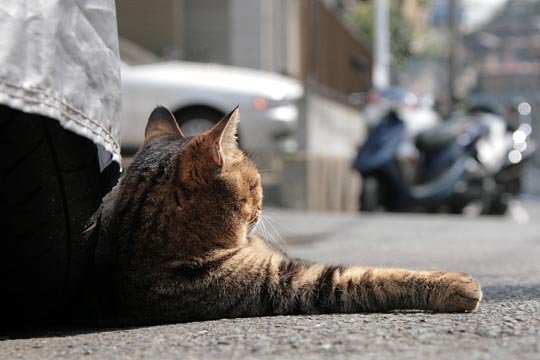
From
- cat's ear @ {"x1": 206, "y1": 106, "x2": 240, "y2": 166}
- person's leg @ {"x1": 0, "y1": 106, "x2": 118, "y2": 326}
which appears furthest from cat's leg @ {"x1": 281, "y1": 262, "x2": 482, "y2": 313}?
person's leg @ {"x1": 0, "y1": 106, "x2": 118, "y2": 326}

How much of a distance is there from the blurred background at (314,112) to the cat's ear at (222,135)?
425 centimetres

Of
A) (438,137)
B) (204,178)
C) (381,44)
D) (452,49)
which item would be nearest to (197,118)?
(438,137)

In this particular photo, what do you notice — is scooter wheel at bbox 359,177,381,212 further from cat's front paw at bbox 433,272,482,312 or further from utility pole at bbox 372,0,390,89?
cat's front paw at bbox 433,272,482,312

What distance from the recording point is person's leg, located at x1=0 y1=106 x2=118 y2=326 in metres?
2.43

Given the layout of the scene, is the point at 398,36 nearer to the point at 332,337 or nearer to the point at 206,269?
the point at 206,269

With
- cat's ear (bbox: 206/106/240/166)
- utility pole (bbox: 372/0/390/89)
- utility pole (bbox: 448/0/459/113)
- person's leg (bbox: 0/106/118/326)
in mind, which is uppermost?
utility pole (bbox: 448/0/459/113)

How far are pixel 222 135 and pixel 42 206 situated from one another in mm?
673

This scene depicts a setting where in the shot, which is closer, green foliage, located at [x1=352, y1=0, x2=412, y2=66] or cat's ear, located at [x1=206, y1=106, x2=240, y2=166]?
cat's ear, located at [x1=206, y1=106, x2=240, y2=166]

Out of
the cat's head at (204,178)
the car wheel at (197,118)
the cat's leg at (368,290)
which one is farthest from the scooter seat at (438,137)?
the cat's leg at (368,290)

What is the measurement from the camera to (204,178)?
297 centimetres

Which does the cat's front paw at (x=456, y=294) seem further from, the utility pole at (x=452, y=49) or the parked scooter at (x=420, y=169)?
the utility pole at (x=452, y=49)

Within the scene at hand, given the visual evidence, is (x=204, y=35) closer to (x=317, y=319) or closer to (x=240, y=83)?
(x=240, y=83)

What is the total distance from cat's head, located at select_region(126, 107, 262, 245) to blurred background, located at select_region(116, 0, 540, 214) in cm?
417

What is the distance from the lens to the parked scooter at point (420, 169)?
10953 mm
